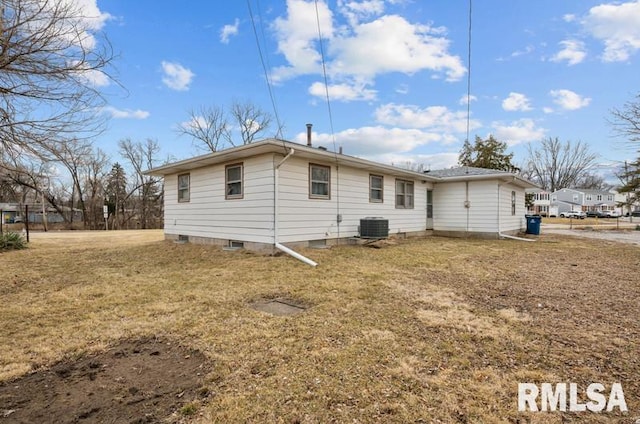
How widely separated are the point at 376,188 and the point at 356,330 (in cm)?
848

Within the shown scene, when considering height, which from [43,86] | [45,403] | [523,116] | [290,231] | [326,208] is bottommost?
[45,403]

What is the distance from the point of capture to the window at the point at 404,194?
41.3ft

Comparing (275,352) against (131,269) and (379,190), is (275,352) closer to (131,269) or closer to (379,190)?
(131,269)

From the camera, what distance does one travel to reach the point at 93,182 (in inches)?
1228

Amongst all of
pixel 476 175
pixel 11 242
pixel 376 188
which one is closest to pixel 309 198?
pixel 376 188

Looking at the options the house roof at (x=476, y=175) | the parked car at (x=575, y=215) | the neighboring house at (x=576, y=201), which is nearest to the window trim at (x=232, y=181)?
the house roof at (x=476, y=175)

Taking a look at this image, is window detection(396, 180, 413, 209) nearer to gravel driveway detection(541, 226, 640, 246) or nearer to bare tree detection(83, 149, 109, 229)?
gravel driveway detection(541, 226, 640, 246)

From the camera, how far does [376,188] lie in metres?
11.5

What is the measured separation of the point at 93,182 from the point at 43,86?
3279 centimetres

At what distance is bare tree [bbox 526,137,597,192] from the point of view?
Result: 1983 inches

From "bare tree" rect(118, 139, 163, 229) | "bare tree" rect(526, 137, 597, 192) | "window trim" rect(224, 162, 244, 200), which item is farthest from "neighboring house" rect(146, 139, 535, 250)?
"bare tree" rect(526, 137, 597, 192)

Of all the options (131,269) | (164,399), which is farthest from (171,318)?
(131,269)

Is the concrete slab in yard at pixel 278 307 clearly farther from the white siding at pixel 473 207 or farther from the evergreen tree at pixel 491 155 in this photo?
the evergreen tree at pixel 491 155

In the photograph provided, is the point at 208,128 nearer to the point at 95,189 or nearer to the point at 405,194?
the point at 95,189
